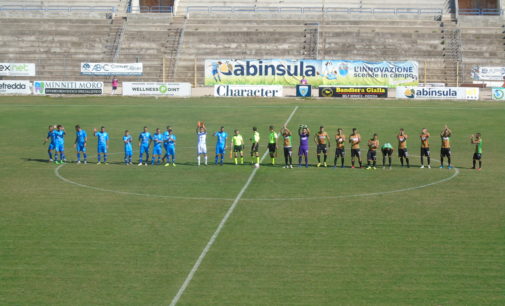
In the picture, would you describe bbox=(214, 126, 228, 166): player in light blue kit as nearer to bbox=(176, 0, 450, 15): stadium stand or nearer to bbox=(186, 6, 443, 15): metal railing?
bbox=(186, 6, 443, 15): metal railing

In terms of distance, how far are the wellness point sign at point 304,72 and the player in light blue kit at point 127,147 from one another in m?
40.5

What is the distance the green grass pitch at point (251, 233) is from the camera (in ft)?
51.9

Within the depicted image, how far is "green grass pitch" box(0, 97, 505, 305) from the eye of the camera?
15.8 m

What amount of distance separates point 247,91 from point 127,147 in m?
36.4

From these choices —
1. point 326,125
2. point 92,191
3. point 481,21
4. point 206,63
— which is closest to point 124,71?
point 206,63

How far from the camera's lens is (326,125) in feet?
155

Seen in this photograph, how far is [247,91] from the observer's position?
6788 cm

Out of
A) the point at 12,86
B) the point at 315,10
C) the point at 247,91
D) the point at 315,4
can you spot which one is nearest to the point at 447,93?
the point at 247,91

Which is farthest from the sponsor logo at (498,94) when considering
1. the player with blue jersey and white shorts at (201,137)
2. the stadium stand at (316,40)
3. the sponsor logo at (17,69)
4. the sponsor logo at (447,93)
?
the sponsor logo at (17,69)

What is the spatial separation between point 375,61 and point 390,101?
34.3 ft

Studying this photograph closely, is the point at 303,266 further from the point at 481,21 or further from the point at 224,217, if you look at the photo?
the point at 481,21

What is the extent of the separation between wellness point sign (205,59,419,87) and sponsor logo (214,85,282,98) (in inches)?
185

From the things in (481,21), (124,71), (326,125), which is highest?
(481,21)

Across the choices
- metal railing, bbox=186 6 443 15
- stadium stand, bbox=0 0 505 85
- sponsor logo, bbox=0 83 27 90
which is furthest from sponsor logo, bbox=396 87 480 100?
sponsor logo, bbox=0 83 27 90
